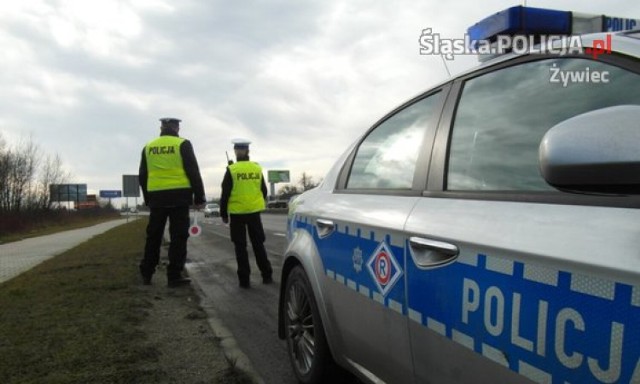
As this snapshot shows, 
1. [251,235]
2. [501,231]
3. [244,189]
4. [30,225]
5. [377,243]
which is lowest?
[30,225]

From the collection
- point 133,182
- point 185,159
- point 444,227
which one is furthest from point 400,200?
point 133,182

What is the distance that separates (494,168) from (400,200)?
1.70 feet

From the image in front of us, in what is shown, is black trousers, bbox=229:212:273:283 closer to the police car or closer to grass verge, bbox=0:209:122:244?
the police car

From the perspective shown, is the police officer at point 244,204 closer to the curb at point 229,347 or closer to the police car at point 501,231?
the curb at point 229,347

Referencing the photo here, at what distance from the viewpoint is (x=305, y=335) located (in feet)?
10.4

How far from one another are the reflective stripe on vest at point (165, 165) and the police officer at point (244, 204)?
643 millimetres

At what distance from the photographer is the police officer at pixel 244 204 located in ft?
22.4

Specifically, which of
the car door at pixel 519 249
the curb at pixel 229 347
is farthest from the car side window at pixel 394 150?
the curb at pixel 229 347

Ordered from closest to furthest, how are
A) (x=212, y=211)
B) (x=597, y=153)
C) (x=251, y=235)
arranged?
(x=597, y=153)
(x=251, y=235)
(x=212, y=211)

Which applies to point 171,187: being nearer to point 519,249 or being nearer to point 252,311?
point 252,311

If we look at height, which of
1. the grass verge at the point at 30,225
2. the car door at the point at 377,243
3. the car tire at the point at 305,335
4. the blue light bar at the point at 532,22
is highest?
the blue light bar at the point at 532,22

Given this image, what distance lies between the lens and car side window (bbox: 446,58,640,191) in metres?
1.59

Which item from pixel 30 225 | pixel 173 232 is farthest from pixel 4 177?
pixel 173 232

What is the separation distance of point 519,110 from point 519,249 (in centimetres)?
59
